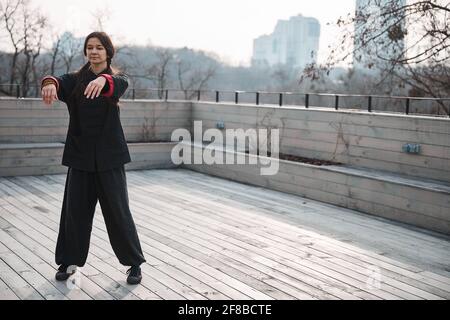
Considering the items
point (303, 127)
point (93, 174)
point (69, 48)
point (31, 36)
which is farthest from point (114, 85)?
point (69, 48)

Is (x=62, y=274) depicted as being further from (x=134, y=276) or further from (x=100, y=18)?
(x=100, y=18)

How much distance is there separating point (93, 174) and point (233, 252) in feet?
4.94

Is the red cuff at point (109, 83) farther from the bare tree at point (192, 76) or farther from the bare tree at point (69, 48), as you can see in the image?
the bare tree at point (192, 76)

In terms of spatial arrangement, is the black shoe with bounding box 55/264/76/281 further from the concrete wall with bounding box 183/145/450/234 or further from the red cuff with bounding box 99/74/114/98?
the concrete wall with bounding box 183/145/450/234

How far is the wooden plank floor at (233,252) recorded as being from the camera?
3.46 meters

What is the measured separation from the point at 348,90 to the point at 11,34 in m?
13.0

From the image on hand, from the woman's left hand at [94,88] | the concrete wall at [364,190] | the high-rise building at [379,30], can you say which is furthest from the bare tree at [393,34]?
the woman's left hand at [94,88]

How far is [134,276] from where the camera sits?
11.5 ft

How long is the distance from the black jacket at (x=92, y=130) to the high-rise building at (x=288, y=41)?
354 feet

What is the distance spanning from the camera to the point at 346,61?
8344mm
